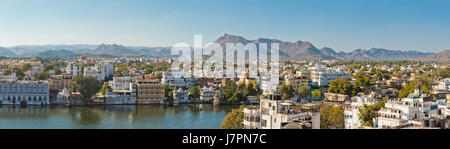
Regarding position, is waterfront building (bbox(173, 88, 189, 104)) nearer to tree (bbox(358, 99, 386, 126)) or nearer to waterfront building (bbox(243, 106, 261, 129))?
tree (bbox(358, 99, 386, 126))

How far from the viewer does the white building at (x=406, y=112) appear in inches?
296

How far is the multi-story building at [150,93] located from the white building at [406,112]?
42.7 ft

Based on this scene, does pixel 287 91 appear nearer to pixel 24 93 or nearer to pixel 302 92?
pixel 302 92

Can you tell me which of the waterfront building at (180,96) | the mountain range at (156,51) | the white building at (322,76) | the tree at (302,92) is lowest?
the waterfront building at (180,96)

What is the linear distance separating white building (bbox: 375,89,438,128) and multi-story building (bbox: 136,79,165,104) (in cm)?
1302

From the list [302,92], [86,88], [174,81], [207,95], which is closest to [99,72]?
[174,81]

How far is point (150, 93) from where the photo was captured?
19.9 metres

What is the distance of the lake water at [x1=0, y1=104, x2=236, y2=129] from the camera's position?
42.7 ft

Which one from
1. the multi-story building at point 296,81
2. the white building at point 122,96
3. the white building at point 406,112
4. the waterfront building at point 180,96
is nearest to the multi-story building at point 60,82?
the white building at point 122,96

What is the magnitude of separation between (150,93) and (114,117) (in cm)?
480

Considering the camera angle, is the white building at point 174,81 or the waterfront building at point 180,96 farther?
the white building at point 174,81

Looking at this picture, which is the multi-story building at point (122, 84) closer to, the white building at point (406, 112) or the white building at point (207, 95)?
the white building at point (207, 95)
